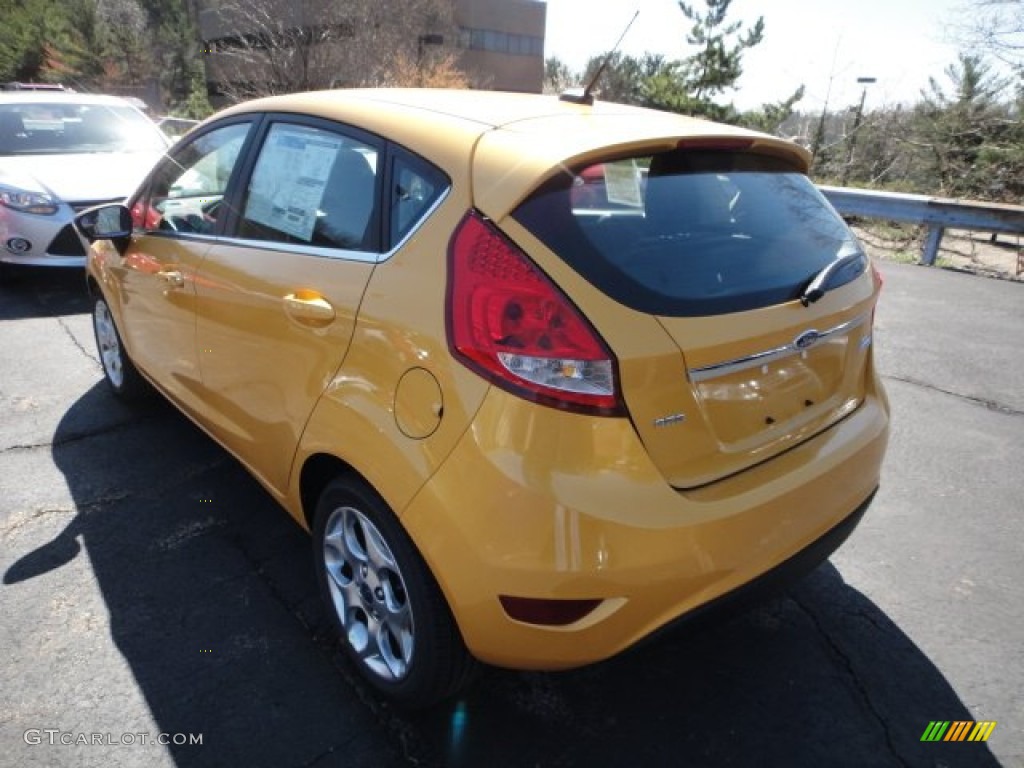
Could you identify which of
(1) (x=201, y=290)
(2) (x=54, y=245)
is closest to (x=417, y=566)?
(1) (x=201, y=290)

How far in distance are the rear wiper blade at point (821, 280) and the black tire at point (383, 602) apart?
1.28 meters

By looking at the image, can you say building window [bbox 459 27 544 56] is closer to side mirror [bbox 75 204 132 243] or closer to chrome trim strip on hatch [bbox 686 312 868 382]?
side mirror [bbox 75 204 132 243]

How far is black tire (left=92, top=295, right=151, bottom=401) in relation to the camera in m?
3.92

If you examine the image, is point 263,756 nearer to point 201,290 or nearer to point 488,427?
point 488,427

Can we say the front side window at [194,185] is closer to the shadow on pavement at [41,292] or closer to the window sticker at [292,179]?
the window sticker at [292,179]

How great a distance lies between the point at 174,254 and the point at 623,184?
201 cm

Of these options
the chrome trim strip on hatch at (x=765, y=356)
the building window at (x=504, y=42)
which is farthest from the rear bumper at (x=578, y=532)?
Result: the building window at (x=504, y=42)

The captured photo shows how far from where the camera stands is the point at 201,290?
272cm

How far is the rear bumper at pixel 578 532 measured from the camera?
1573 mm

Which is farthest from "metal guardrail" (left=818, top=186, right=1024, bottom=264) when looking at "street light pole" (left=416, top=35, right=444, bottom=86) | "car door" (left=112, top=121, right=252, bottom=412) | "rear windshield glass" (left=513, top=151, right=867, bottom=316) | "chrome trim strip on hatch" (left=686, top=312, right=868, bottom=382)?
"street light pole" (left=416, top=35, right=444, bottom=86)

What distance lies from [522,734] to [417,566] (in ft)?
2.12

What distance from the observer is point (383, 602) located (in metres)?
2.07

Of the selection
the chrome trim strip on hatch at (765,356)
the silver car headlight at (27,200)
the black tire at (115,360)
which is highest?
the chrome trim strip on hatch at (765,356)

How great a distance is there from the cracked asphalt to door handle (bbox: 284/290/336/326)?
3.56 feet
